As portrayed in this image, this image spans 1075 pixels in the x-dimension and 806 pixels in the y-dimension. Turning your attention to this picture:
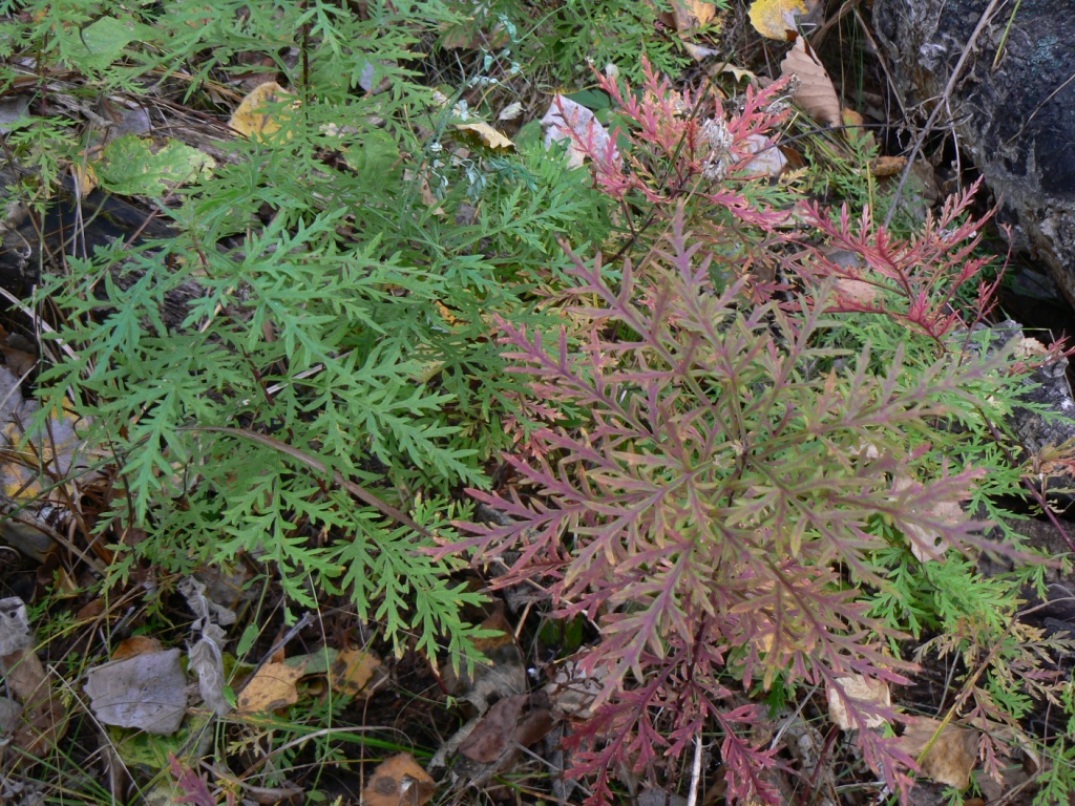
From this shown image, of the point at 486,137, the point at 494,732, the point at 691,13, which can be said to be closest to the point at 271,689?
the point at 494,732

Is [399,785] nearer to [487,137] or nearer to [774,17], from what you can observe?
[487,137]

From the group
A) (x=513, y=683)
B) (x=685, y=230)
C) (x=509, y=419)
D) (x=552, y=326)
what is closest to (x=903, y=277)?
(x=685, y=230)

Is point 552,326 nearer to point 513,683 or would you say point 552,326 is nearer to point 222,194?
point 222,194

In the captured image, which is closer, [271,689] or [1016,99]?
[271,689]

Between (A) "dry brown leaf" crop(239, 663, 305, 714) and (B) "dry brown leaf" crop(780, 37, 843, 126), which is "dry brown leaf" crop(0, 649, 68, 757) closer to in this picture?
(A) "dry brown leaf" crop(239, 663, 305, 714)

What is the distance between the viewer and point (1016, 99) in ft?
9.52

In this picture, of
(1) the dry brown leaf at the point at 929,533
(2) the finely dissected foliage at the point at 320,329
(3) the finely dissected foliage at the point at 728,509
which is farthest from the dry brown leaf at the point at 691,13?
(1) the dry brown leaf at the point at 929,533

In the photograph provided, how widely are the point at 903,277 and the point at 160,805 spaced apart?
2017 millimetres

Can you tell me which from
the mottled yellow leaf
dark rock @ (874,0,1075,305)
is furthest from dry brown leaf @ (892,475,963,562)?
the mottled yellow leaf

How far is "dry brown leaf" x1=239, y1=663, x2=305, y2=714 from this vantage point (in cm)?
195

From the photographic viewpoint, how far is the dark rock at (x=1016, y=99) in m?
2.76

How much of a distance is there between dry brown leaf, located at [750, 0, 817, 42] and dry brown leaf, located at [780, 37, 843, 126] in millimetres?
72

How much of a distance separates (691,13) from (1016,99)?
1182 millimetres

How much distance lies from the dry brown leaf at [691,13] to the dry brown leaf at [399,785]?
2460 millimetres
